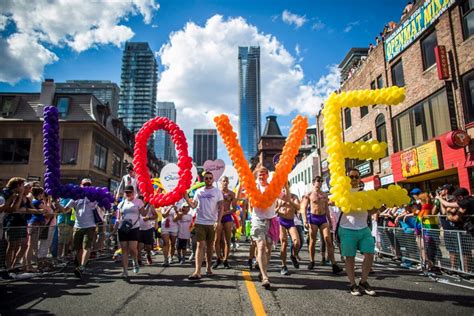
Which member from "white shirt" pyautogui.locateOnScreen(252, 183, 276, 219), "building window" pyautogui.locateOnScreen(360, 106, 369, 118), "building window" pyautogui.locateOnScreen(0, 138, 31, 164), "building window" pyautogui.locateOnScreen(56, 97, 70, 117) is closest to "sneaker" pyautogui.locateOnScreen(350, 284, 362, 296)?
"white shirt" pyautogui.locateOnScreen(252, 183, 276, 219)

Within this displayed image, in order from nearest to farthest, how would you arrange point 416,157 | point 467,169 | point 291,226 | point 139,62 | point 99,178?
1. point 291,226
2. point 467,169
3. point 416,157
4. point 99,178
5. point 139,62

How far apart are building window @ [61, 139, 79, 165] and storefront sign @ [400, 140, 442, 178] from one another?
26214mm

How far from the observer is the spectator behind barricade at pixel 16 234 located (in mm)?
5844

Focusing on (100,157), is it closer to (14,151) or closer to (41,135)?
(41,135)

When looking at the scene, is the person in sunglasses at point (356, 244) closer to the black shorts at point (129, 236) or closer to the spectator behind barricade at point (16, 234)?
the black shorts at point (129, 236)

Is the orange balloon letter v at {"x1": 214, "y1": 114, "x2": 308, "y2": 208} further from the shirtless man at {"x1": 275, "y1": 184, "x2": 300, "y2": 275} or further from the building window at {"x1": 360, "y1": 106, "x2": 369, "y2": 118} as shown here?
the building window at {"x1": 360, "y1": 106, "x2": 369, "y2": 118}

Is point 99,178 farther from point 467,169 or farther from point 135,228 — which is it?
point 467,169

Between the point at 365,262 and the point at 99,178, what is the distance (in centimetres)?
2883

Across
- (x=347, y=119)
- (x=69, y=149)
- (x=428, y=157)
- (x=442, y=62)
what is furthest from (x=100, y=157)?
(x=442, y=62)

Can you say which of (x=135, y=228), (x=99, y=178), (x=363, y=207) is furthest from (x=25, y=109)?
(x=363, y=207)

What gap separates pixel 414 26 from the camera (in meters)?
15.7

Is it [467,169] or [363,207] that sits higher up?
[467,169]

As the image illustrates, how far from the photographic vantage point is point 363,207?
481 centimetres

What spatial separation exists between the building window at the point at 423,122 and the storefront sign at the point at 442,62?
2.67 feet
